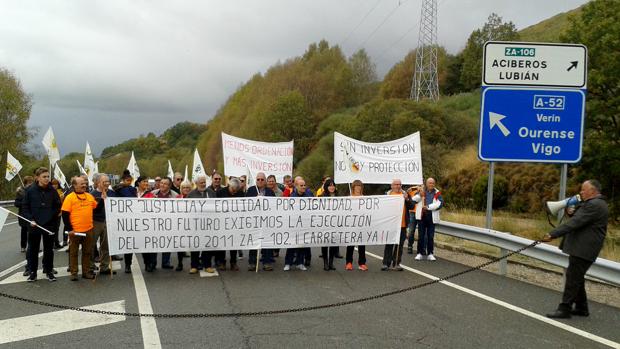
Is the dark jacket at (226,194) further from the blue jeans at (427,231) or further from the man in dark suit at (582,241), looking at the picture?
the man in dark suit at (582,241)

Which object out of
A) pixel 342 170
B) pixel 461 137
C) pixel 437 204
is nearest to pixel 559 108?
pixel 437 204

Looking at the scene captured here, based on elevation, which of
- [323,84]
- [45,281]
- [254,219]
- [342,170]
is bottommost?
[45,281]

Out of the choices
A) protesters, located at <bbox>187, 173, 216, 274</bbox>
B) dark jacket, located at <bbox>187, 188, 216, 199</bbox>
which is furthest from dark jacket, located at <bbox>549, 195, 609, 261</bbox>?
dark jacket, located at <bbox>187, 188, 216, 199</bbox>

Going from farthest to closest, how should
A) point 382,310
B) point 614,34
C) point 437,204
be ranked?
point 614,34 < point 437,204 < point 382,310

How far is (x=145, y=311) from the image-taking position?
6.80 metres

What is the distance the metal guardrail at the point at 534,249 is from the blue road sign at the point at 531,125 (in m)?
1.51

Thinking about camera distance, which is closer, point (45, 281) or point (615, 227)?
point (45, 281)

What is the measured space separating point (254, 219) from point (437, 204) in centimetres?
400

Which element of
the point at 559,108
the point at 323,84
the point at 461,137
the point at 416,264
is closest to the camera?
the point at 559,108

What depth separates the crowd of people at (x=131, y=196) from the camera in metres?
8.91

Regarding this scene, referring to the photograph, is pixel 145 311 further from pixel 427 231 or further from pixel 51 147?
pixel 51 147

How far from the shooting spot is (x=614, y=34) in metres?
A: 18.2

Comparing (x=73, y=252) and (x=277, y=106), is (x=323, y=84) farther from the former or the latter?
(x=73, y=252)

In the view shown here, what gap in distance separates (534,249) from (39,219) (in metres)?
8.29
